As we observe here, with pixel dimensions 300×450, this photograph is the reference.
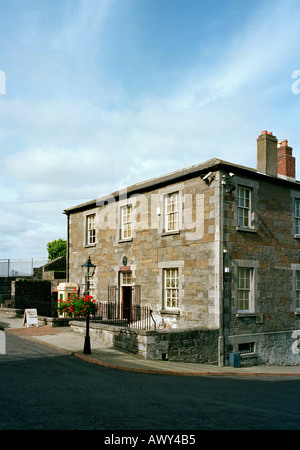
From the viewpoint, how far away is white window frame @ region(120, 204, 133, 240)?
2258 centimetres

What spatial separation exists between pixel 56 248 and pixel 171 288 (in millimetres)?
38415

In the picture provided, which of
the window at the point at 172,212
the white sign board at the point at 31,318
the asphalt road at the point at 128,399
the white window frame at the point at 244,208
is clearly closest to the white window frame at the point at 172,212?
the window at the point at 172,212

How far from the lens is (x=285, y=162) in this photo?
21.0m

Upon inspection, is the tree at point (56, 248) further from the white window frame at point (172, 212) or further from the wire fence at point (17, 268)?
the white window frame at point (172, 212)

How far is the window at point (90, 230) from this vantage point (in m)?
25.5

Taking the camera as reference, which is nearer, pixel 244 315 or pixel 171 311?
pixel 244 315

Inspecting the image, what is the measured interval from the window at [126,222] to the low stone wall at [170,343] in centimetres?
631

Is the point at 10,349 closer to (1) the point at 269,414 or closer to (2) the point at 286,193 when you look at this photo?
(1) the point at 269,414

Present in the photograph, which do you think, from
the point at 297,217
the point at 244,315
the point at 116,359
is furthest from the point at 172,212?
the point at 116,359

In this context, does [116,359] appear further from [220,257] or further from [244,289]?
[244,289]

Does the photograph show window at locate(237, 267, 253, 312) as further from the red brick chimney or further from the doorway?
the doorway

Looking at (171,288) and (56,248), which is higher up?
(56,248)

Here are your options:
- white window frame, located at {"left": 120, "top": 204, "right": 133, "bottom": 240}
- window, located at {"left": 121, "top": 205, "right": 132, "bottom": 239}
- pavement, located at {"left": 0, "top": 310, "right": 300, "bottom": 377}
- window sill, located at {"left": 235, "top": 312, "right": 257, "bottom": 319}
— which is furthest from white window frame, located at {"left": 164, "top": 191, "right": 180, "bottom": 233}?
pavement, located at {"left": 0, "top": 310, "right": 300, "bottom": 377}

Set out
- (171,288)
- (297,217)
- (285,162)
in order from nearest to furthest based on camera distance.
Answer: (171,288)
(297,217)
(285,162)
